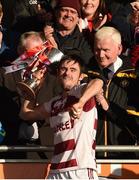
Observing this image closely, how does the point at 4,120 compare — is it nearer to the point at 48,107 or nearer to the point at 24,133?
the point at 24,133

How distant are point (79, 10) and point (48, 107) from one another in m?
1.59

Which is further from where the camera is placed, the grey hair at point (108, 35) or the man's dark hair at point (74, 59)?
the grey hair at point (108, 35)

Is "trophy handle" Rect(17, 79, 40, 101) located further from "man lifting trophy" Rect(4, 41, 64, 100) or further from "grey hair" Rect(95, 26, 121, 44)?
"grey hair" Rect(95, 26, 121, 44)

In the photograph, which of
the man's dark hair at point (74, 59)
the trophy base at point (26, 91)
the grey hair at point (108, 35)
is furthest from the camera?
the grey hair at point (108, 35)

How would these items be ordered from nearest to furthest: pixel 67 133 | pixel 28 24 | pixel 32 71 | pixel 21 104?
pixel 67 133
pixel 32 71
pixel 21 104
pixel 28 24

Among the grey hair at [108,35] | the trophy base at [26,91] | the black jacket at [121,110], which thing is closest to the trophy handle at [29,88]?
the trophy base at [26,91]

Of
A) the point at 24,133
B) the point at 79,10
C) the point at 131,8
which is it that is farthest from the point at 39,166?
the point at 131,8

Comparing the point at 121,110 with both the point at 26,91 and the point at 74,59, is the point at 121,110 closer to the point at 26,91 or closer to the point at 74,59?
the point at 74,59

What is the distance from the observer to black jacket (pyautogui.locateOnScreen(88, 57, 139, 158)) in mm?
A: 6504

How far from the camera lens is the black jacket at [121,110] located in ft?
21.3

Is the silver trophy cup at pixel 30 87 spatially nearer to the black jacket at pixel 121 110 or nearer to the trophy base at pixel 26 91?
the trophy base at pixel 26 91

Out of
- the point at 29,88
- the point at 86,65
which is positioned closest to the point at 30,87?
the point at 29,88

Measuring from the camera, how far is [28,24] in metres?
7.81

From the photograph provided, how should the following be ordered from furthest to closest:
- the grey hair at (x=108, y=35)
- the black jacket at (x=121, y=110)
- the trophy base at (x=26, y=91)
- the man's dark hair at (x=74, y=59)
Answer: the grey hair at (x=108, y=35) < the black jacket at (x=121, y=110) < the man's dark hair at (x=74, y=59) < the trophy base at (x=26, y=91)
